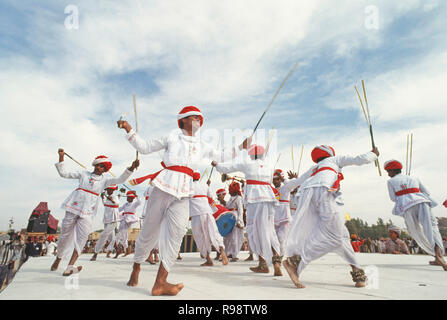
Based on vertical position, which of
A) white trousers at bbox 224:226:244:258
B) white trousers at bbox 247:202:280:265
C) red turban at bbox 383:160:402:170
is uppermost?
red turban at bbox 383:160:402:170

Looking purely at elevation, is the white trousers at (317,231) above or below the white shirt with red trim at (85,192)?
below

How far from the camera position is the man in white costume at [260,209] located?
463cm

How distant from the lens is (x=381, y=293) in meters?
2.92

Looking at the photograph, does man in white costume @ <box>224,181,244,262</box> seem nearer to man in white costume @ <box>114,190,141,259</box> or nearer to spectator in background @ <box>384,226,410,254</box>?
man in white costume @ <box>114,190,141,259</box>

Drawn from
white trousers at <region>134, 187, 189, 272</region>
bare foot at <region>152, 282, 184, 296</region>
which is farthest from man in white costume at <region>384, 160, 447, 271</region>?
bare foot at <region>152, 282, 184, 296</region>

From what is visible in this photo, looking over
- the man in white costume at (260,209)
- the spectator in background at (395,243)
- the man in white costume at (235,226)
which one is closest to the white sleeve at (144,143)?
the man in white costume at (260,209)

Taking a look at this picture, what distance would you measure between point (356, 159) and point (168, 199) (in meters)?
2.74

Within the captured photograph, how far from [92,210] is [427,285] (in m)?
5.44

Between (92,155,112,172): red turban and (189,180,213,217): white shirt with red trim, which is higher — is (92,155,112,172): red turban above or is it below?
above

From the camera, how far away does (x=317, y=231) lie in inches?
141

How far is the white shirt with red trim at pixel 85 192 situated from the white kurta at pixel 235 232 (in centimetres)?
371

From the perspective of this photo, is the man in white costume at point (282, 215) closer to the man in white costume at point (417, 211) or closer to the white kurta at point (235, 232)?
the white kurta at point (235, 232)

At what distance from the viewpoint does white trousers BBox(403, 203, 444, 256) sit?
17.3 feet

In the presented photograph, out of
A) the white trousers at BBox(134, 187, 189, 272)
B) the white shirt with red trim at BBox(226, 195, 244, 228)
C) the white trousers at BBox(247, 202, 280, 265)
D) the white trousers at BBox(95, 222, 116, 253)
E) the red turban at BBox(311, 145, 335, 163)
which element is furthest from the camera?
the white trousers at BBox(95, 222, 116, 253)
